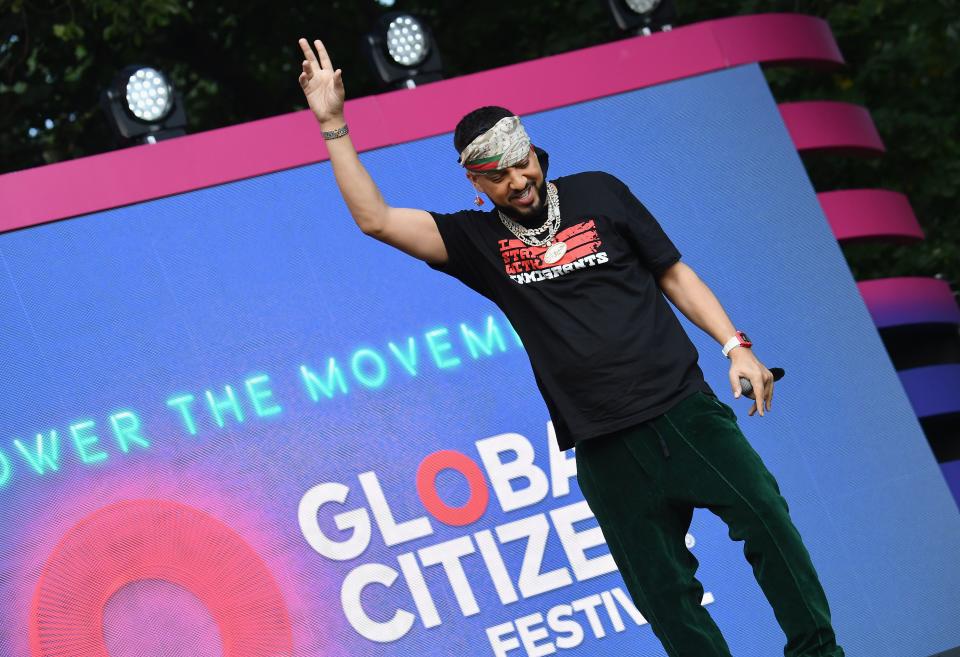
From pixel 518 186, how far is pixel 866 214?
3170 mm

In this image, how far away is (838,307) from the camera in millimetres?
5781

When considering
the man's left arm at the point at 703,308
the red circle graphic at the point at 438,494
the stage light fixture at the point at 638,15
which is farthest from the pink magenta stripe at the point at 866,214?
the man's left arm at the point at 703,308

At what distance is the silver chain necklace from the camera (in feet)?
11.5

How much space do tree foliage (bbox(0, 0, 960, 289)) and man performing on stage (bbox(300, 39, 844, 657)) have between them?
5847 millimetres

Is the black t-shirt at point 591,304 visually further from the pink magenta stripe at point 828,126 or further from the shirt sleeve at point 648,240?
the pink magenta stripe at point 828,126

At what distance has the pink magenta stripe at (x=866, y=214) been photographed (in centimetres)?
614

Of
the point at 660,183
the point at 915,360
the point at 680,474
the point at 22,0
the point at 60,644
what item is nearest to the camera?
the point at 680,474

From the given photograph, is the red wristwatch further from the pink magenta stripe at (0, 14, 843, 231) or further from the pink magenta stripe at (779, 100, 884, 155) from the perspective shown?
the pink magenta stripe at (779, 100, 884, 155)

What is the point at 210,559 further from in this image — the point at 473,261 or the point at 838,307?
the point at 838,307

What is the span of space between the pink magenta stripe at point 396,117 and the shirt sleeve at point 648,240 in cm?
216

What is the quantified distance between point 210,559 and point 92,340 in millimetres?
884

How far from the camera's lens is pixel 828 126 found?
625cm

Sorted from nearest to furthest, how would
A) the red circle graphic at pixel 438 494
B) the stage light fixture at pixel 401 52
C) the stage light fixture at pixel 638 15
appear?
the red circle graphic at pixel 438 494 < the stage light fixture at pixel 401 52 < the stage light fixture at pixel 638 15

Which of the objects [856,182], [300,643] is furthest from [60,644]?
[856,182]
